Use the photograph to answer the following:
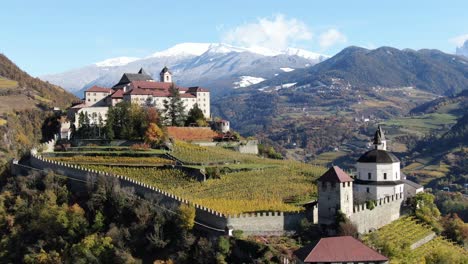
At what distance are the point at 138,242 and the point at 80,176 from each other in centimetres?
1498

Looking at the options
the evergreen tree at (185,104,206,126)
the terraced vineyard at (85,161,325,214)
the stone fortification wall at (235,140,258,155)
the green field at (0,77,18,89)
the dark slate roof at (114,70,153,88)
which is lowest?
the terraced vineyard at (85,161,325,214)

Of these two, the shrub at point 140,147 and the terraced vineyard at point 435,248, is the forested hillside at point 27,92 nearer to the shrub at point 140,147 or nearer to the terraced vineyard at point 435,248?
the shrub at point 140,147

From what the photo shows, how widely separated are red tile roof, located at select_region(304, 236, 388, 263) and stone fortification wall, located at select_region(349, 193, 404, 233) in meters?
6.72

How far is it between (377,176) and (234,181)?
14671mm

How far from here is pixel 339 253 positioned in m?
41.6

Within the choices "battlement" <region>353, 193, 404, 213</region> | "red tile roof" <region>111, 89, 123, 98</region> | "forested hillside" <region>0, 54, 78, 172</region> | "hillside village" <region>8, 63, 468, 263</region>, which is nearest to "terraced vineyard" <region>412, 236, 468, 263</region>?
"hillside village" <region>8, 63, 468, 263</region>

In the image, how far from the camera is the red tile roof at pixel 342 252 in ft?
135

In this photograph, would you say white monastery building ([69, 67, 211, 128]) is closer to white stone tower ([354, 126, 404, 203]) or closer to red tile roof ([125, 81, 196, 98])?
red tile roof ([125, 81, 196, 98])

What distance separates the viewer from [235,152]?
80500 millimetres

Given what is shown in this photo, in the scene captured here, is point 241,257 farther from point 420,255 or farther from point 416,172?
point 416,172

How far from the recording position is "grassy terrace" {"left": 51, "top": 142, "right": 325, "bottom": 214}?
54844mm

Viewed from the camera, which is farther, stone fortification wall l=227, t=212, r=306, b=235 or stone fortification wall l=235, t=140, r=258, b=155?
stone fortification wall l=235, t=140, r=258, b=155

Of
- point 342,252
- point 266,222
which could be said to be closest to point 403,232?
point 266,222

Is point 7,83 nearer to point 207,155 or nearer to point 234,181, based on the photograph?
point 207,155
